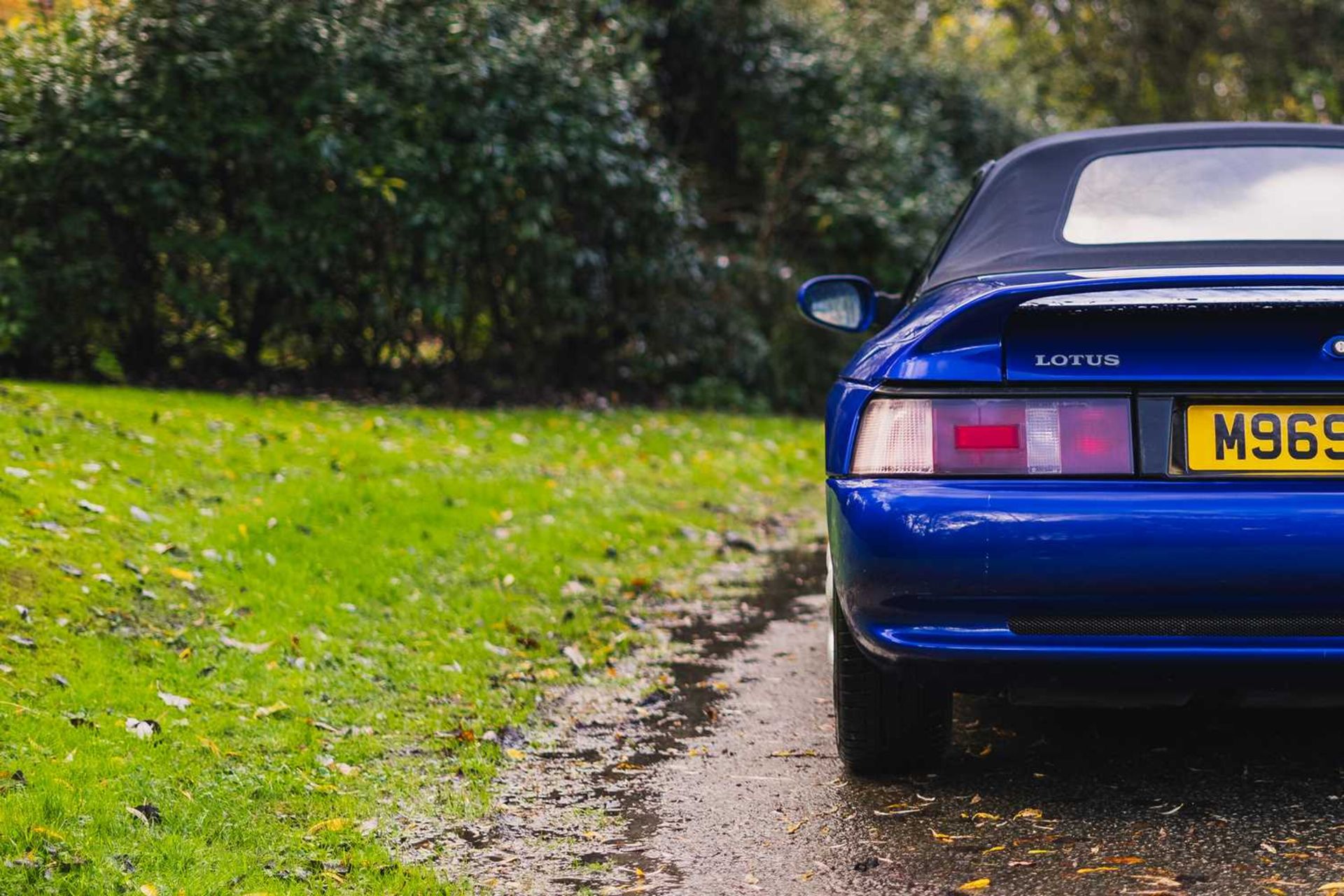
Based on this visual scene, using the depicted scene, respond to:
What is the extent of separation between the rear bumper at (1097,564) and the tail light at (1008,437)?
48 millimetres

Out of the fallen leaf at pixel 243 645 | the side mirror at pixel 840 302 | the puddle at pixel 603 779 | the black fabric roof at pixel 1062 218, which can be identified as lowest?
the puddle at pixel 603 779

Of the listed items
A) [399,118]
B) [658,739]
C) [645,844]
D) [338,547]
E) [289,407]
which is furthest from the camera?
[399,118]

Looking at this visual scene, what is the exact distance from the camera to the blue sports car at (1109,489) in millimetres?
2971

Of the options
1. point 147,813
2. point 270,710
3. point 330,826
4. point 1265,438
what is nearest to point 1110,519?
point 1265,438

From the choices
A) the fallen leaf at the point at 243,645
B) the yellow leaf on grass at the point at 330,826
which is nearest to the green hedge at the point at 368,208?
the fallen leaf at the point at 243,645

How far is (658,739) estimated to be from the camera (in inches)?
170

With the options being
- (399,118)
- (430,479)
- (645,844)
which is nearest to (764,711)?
(645,844)

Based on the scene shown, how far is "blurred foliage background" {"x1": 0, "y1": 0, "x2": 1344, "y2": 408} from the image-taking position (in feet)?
33.7

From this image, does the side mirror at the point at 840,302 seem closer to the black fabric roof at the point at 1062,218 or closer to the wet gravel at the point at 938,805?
the black fabric roof at the point at 1062,218

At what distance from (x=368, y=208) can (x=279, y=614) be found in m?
6.23

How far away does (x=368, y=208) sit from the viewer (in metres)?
10.8

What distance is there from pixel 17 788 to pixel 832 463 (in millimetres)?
2136

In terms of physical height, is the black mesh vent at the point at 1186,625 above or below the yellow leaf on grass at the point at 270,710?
above

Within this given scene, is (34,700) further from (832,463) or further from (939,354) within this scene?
(939,354)
